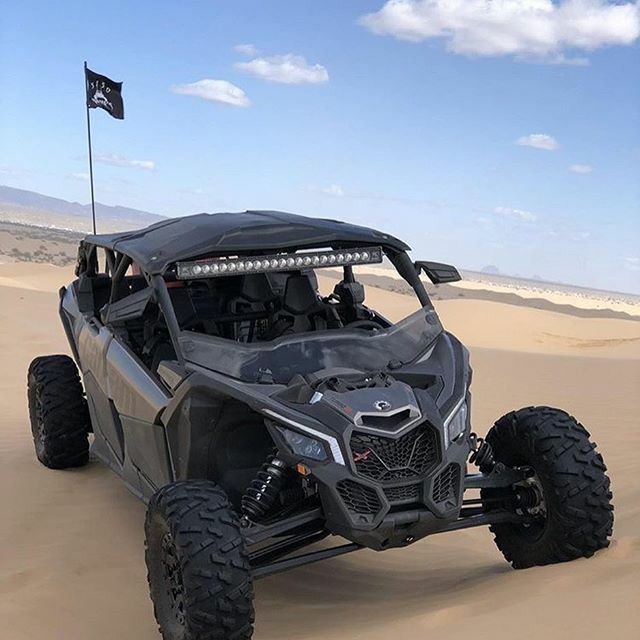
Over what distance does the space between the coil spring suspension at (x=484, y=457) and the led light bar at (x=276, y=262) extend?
44.5 inches

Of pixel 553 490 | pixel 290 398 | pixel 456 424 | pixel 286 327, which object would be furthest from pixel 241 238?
pixel 553 490

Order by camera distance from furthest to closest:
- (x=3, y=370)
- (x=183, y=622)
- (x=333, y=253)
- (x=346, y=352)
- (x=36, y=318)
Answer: (x=36, y=318)
(x=3, y=370)
(x=333, y=253)
(x=346, y=352)
(x=183, y=622)

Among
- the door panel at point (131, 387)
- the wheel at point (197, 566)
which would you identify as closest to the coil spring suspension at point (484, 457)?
the wheel at point (197, 566)

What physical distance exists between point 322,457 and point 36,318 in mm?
13712

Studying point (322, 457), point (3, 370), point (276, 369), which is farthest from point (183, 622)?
point (3, 370)

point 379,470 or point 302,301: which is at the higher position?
point 302,301

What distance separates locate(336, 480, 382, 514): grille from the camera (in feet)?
11.7

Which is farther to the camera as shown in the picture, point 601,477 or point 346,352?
point 346,352

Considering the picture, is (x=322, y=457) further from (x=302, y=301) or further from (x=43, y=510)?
(x=43, y=510)

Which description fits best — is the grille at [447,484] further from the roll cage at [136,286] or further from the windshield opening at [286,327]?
the roll cage at [136,286]

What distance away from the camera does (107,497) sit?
596cm

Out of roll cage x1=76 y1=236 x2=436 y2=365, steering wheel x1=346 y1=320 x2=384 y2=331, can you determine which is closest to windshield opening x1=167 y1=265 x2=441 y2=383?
steering wheel x1=346 y1=320 x2=384 y2=331

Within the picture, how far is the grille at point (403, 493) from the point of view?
11.8 feet

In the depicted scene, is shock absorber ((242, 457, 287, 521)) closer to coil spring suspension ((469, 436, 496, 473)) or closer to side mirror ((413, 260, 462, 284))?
coil spring suspension ((469, 436, 496, 473))
